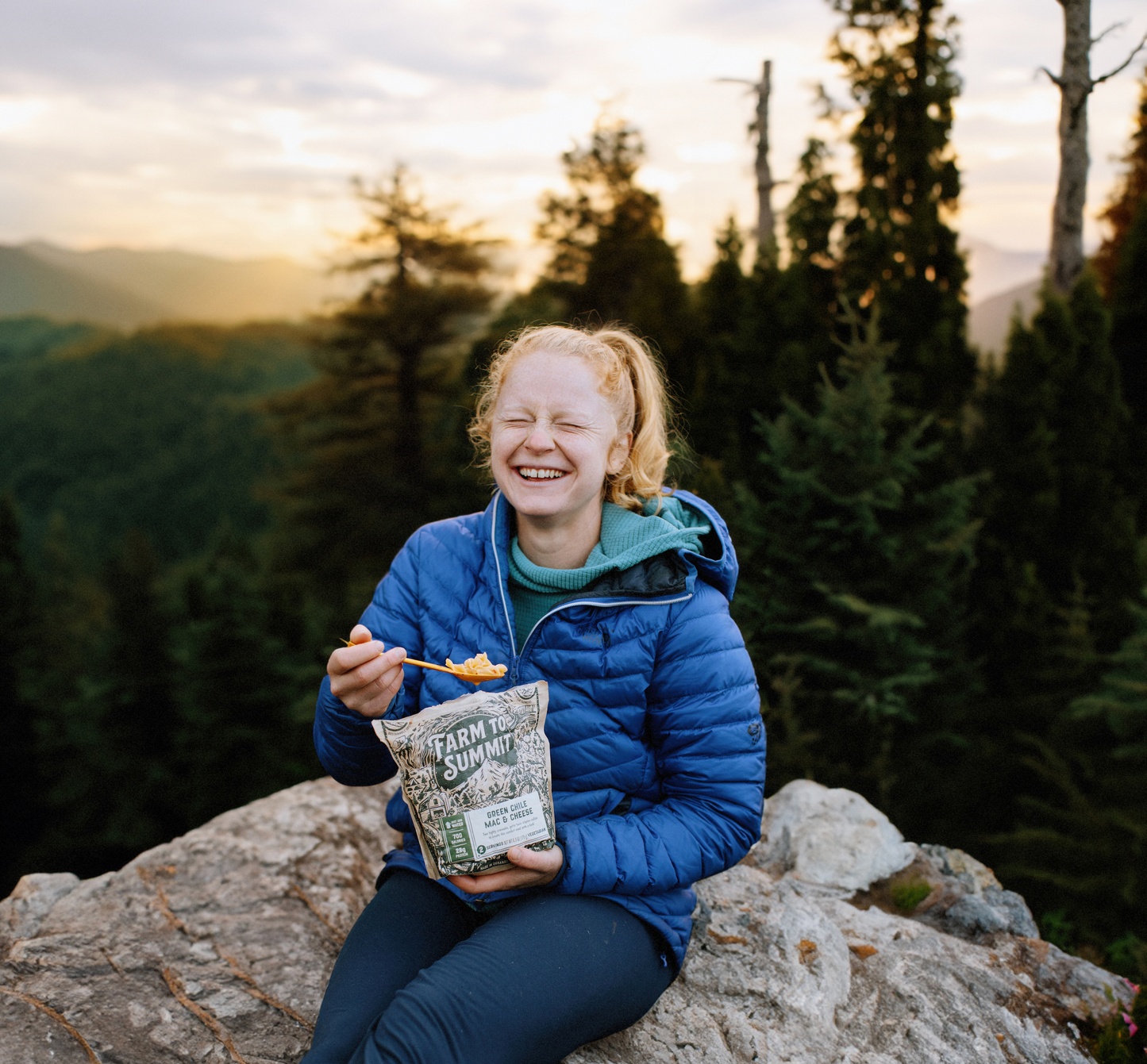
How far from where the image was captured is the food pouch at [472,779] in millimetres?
1696

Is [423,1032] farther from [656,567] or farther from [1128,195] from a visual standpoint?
[1128,195]

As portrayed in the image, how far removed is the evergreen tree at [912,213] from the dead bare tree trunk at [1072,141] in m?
1.04

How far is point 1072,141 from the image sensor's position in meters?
8.23

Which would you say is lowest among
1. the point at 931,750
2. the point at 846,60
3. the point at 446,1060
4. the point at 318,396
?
the point at 931,750

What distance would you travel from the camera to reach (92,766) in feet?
54.3

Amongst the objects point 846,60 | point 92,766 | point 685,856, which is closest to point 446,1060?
point 685,856

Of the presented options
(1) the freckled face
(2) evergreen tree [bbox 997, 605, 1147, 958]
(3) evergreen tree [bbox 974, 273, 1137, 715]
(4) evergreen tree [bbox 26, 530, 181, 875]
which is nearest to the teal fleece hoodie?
(1) the freckled face

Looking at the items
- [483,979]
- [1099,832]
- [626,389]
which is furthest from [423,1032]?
[1099,832]

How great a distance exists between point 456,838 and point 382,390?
18718 mm

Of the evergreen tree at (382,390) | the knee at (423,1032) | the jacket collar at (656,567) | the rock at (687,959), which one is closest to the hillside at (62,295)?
the evergreen tree at (382,390)

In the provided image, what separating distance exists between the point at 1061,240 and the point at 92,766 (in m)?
18.9

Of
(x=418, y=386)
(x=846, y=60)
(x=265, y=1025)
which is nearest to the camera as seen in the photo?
(x=265, y=1025)

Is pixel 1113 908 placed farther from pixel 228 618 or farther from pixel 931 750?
pixel 228 618

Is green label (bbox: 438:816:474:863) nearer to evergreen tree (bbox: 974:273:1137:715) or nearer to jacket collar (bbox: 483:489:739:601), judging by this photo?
jacket collar (bbox: 483:489:739:601)
